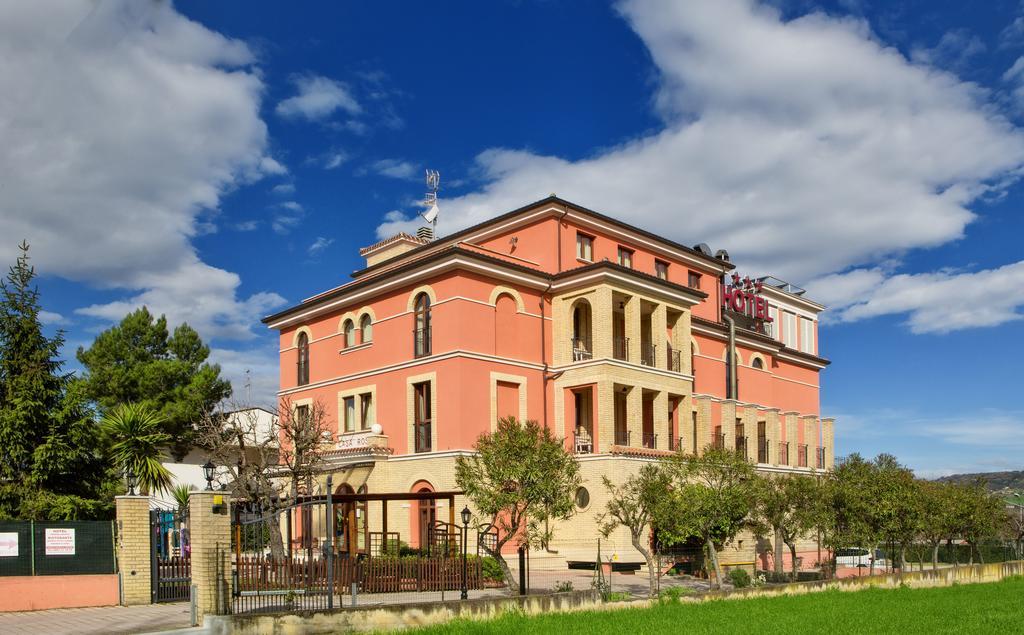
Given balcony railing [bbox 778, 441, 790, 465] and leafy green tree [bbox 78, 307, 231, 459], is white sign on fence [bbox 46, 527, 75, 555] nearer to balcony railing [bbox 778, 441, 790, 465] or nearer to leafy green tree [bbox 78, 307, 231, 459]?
leafy green tree [bbox 78, 307, 231, 459]

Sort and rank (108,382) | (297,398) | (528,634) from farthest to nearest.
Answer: (108,382), (297,398), (528,634)

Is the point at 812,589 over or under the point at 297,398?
under

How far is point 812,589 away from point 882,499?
663 centimetres

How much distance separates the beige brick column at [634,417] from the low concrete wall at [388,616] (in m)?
13.9

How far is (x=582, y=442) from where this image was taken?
3488cm

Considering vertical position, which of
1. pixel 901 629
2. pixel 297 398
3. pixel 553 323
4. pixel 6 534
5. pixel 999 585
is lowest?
pixel 999 585

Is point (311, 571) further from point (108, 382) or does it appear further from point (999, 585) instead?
point (108, 382)

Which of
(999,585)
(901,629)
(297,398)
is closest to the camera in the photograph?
(901,629)

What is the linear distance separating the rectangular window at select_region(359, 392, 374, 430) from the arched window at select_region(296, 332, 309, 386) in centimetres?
459

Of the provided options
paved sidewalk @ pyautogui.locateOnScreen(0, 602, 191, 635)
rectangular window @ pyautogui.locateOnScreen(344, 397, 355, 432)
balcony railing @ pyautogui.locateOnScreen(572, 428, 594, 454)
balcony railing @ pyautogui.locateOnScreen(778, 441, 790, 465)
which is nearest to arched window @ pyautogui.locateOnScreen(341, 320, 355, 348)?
rectangular window @ pyautogui.locateOnScreen(344, 397, 355, 432)

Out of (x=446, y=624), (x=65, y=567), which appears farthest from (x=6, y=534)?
(x=446, y=624)

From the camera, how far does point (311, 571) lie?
19.1m

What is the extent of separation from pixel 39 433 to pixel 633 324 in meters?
20.6

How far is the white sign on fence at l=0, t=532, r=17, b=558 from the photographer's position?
2033 centimetres
